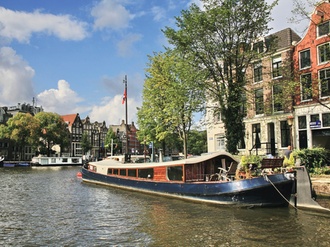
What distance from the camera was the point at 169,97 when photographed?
33.3 m

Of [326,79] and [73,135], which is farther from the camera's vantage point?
[73,135]

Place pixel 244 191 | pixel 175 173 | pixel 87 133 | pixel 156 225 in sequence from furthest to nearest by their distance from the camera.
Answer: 1. pixel 87 133
2. pixel 175 173
3. pixel 244 191
4. pixel 156 225

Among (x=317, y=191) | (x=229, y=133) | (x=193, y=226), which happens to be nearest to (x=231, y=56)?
(x=229, y=133)

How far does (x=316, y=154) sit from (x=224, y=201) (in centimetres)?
849

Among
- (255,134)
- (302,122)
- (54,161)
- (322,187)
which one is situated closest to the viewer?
(322,187)

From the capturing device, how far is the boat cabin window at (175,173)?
2012cm

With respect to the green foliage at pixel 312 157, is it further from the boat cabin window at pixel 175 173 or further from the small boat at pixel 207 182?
the boat cabin window at pixel 175 173

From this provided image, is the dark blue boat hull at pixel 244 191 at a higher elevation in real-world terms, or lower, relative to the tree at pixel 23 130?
lower

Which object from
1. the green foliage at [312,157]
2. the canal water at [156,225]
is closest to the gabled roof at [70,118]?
the canal water at [156,225]

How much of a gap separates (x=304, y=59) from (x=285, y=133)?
724 centimetres

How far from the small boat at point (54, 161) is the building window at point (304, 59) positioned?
61.4m

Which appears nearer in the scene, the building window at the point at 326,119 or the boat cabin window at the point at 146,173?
the boat cabin window at the point at 146,173

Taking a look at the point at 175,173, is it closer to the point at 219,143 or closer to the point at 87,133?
the point at 219,143

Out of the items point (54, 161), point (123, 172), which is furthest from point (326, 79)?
point (54, 161)
